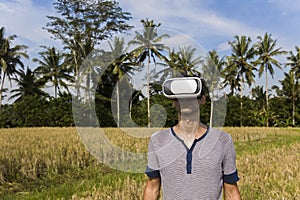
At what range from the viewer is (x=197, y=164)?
1.64 metres

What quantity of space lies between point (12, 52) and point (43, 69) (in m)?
3.50

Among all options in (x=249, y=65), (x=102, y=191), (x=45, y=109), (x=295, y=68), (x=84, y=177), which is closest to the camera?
(x=102, y=191)

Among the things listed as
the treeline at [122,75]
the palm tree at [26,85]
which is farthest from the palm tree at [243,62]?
the palm tree at [26,85]

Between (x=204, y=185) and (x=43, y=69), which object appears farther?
(x=43, y=69)

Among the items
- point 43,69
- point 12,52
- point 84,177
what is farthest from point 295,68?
point 84,177

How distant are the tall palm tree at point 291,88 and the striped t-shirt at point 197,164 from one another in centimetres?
4059

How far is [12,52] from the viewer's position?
1299 inches

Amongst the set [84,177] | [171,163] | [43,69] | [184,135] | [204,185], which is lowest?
[84,177]

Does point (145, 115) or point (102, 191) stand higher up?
point (145, 115)

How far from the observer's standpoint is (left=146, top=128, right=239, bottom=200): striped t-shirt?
1645 mm

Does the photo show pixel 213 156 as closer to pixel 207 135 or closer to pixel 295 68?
pixel 207 135

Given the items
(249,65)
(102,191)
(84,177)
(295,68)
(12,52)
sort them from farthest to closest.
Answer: (295,68) < (249,65) < (12,52) < (84,177) < (102,191)

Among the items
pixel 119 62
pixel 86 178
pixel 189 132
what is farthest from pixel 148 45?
pixel 86 178

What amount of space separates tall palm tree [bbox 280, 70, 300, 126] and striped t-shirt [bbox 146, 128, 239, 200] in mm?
40593
